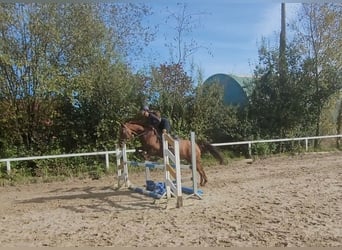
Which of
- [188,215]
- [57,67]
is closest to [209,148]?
[188,215]

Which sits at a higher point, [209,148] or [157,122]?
[157,122]

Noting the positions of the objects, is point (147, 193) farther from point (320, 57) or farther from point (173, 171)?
point (320, 57)

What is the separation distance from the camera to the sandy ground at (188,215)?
2.69 meters

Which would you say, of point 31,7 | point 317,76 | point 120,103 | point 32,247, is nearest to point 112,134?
point 120,103

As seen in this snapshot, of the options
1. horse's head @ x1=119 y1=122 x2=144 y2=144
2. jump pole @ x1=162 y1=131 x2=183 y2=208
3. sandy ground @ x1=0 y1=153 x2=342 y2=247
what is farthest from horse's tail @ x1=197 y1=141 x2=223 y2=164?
jump pole @ x1=162 y1=131 x2=183 y2=208

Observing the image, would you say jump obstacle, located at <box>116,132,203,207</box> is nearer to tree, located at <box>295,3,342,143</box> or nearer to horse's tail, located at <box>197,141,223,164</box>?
horse's tail, located at <box>197,141,223,164</box>

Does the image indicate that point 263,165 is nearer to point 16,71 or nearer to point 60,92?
point 60,92

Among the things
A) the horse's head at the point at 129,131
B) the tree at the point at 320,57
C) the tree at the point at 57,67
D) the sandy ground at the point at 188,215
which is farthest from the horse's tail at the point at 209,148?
the tree at the point at 320,57

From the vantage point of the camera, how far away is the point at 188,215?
3.36 metres

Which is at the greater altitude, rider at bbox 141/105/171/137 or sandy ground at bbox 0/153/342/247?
rider at bbox 141/105/171/137

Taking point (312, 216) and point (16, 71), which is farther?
point (16, 71)

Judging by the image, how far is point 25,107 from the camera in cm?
677

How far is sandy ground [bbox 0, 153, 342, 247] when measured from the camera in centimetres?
269

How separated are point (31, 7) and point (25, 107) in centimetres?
172
